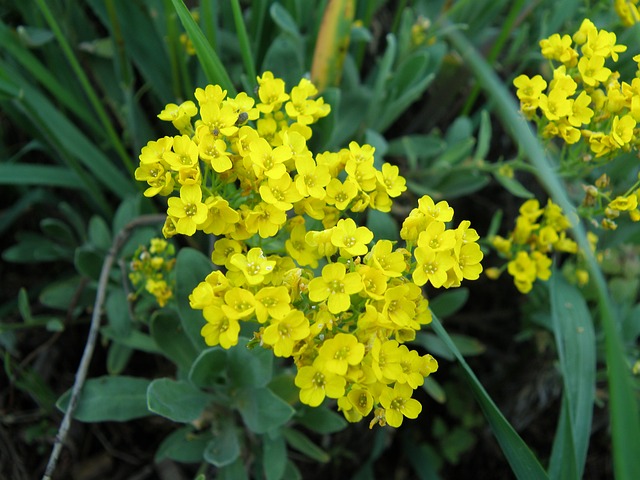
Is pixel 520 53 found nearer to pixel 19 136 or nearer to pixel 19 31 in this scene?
pixel 19 31

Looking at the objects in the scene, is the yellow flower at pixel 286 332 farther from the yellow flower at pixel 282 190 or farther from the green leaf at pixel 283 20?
the green leaf at pixel 283 20

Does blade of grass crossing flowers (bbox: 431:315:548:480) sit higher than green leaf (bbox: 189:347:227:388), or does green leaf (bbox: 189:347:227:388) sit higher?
green leaf (bbox: 189:347:227:388)

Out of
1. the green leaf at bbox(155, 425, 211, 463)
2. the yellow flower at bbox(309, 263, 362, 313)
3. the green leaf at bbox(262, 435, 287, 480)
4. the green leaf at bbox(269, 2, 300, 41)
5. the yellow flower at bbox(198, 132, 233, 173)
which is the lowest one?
the green leaf at bbox(262, 435, 287, 480)

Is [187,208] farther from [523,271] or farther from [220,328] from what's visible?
[523,271]

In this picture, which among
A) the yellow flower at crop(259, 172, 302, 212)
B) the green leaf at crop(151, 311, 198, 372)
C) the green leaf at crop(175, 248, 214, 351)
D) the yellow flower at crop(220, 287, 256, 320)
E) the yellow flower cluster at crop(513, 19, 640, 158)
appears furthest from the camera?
the green leaf at crop(151, 311, 198, 372)

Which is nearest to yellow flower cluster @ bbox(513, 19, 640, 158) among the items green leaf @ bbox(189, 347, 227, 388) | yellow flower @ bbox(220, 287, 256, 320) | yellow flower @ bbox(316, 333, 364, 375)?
yellow flower @ bbox(316, 333, 364, 375)

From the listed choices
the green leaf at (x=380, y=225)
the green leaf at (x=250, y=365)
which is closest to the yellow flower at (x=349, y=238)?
the green leaf at (x=250, y=365)

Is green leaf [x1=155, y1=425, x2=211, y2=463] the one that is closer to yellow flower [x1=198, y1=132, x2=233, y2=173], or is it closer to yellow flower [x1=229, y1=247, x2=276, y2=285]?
yellow flower [x1=229, y1=247, x2=276, y2=285]

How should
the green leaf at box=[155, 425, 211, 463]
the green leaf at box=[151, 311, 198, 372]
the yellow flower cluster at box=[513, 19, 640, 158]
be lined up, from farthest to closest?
the green leaf at box=[155, 425, 211, 463] < the green leaf at box=[151, 311, 198, 372] < the yellow flower cluster at box=[513, 19, 640, 158]
